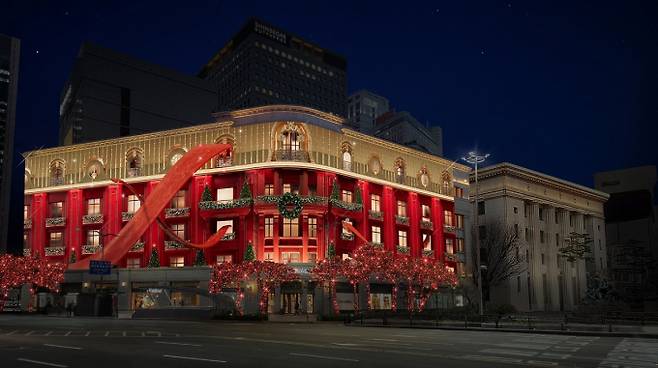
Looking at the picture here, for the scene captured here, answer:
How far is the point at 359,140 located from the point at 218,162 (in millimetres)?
15646

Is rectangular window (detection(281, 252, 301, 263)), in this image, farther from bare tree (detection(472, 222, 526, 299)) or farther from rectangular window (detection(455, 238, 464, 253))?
rectangular window (detection(455, 238, 464, 253))

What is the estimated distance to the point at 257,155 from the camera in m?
68.6

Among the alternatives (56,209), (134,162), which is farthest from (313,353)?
(56,209)

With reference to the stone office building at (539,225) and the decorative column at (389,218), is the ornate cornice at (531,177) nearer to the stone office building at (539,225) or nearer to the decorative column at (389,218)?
the stone office building at (539,225)

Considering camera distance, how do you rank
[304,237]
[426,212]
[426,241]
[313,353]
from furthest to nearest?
[426,212] → [426,241] → [304,237] → [313,353]

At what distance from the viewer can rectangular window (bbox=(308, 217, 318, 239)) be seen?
6931 cm

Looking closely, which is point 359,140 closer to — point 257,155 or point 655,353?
point 257,155

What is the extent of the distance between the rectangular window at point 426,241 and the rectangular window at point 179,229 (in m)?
28.6

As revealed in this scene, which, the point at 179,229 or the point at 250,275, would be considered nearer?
the point at 250,275

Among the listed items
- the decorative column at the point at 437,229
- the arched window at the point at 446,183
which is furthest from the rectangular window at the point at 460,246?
the arched window at the point at 446,183

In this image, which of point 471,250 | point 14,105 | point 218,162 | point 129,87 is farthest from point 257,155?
point 14,105

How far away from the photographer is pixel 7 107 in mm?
182750

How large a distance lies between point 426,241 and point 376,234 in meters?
8.46

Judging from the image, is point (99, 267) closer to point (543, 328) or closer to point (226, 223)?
point (226, 223)
